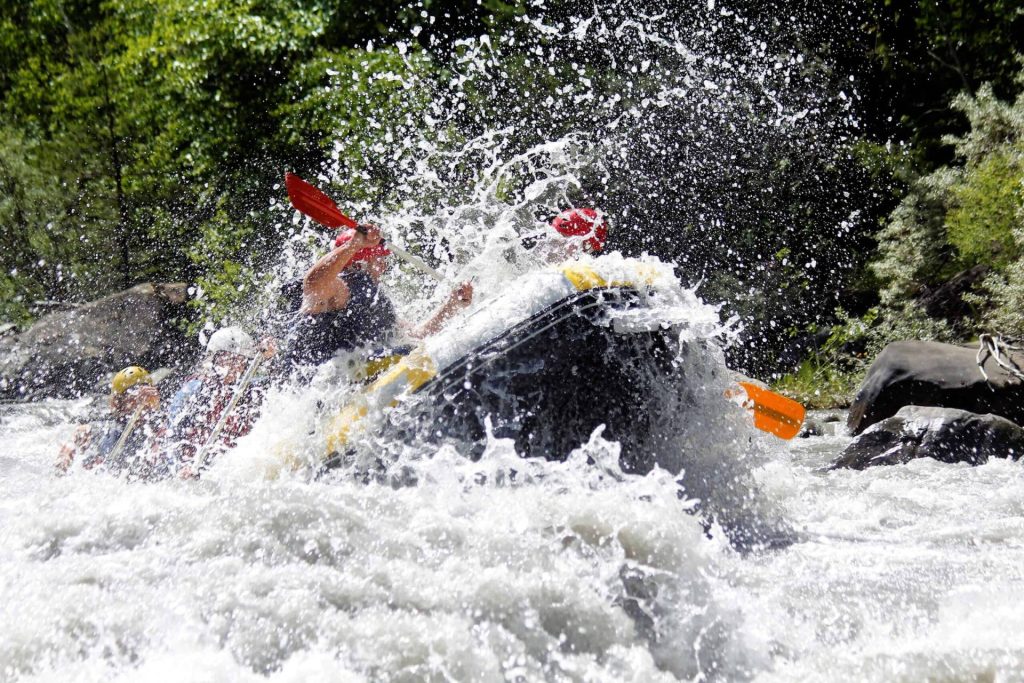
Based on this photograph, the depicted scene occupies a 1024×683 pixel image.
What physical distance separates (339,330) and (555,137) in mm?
5828

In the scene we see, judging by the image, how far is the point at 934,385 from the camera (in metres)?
6.51

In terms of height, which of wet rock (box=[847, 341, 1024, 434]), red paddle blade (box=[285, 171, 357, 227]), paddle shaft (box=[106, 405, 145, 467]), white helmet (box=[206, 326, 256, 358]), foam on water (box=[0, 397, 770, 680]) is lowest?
wet rock (box=[847, 341, 1024, 434])

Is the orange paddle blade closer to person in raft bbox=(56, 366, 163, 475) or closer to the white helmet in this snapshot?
the white helmet

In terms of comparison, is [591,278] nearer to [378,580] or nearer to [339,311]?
[339,311]

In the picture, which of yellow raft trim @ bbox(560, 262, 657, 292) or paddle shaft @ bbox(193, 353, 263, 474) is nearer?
yellow raft trim @ bbox(560, 262, 657, 292)

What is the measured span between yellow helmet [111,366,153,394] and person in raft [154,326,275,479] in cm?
51

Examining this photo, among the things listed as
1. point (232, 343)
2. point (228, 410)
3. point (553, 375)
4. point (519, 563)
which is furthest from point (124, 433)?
point (519, 563)

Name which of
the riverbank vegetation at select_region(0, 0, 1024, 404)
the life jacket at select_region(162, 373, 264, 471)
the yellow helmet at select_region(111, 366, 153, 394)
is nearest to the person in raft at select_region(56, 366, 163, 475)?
the yellow helmet at select_region(111, 366, 153, 394)

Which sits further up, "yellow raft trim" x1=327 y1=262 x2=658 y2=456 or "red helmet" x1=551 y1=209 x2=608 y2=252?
"red helmet" x1=551 y1=209 x2=608 y2=252

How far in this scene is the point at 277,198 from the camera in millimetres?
11219

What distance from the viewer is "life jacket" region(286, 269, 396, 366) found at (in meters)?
4.62

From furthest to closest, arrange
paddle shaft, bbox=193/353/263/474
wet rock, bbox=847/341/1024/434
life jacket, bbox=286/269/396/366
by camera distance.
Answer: wet rock, bbox=847/341/1024/434 → life jacket, bbox=286/269/396/366 → paddle shaft, bbox=193/353/263/474

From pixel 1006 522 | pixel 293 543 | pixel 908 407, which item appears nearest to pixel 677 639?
pixel 293 543

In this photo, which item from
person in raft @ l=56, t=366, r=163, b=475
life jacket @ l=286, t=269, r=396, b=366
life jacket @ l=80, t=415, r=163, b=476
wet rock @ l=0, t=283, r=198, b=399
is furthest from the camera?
wet rock @ l=0, t=283, r=198, b=399
